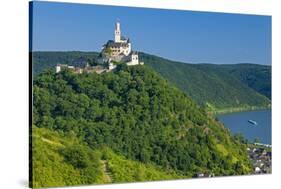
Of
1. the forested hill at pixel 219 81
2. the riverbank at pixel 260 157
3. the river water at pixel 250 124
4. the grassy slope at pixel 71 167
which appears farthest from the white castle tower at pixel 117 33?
the riverbank at pixel 260 157

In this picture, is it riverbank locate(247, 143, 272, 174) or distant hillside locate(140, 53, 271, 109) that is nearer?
distant hillside locate(140, 53, 271, 109)

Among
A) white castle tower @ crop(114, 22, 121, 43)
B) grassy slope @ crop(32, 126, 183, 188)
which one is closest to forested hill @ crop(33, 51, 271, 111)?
white castle tower @ crop(114, 22, 121, 43)

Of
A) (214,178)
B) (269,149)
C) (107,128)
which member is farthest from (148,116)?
(269,149)

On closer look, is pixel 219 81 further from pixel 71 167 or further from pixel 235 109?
pixel 71 167

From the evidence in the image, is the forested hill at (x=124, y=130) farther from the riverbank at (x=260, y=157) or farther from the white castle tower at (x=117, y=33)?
the white castle tower at (x=117, y=33)

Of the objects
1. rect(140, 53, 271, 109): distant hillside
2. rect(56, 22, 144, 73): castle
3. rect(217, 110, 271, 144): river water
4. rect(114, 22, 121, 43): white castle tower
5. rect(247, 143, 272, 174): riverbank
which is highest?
rect(114, 22, 121, 43): white castle tower

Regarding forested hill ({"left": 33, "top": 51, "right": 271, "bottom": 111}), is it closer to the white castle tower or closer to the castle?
the castle

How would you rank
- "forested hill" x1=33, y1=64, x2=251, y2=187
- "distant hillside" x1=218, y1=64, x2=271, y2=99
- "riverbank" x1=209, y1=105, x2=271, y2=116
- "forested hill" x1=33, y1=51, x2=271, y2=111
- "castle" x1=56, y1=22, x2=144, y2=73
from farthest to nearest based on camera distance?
"distant hillside" x1=218, y1=64, x2=271, y2=99 < "riverbank" x1=209, y1=105, x2=271, y2=116 < "forested hill" x1=33, y1=51, x2=271, y2=111 < "castle" x1=56, y1=22, x2=144, y2=73 < "forested hill" x1=33, y1=64, x2=251, y2=187
